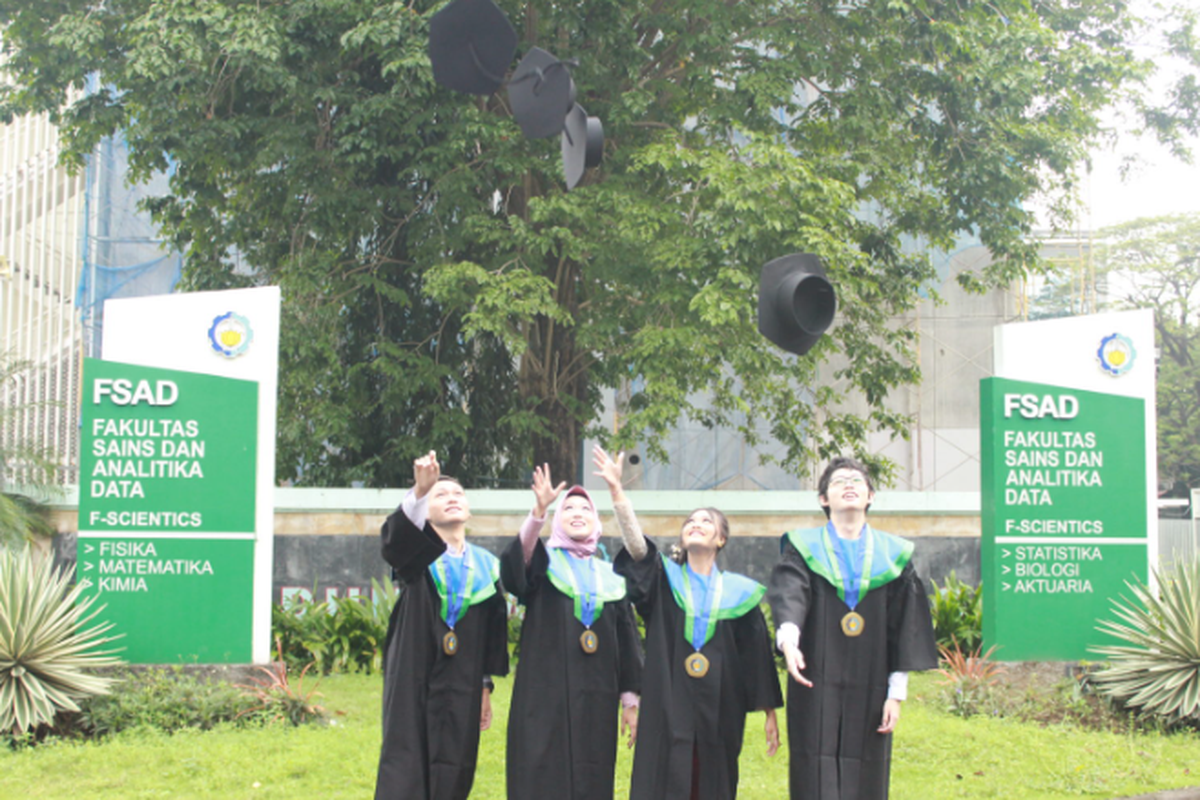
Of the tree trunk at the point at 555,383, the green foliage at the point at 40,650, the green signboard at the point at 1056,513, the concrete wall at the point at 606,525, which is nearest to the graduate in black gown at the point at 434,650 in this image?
the green foliage at the point at 40,650

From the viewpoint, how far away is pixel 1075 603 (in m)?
9.02

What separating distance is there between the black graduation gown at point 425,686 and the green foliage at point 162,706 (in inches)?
113

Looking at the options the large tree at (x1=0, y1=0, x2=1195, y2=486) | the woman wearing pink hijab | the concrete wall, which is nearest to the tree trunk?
the large tree at (x1=0, y1=0, x2=1195, y2=486)

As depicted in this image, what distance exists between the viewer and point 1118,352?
30.7 feet

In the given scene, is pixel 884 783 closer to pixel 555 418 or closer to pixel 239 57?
pixel 239 57

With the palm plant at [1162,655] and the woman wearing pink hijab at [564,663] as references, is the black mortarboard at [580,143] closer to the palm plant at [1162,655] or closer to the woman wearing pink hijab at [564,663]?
the woman wearing pink hijab at [564,663]

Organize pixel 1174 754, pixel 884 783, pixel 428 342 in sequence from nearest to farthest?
pixel 884 783, pixel 1174 754, pixel 428 342

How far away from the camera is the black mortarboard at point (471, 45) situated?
749cm

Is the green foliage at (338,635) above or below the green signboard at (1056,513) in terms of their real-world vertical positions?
below

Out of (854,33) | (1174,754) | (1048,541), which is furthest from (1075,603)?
(854,33)

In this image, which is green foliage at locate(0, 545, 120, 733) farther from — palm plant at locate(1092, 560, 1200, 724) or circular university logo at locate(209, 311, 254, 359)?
palm plant at locate(1092, 560, 1200, 724)

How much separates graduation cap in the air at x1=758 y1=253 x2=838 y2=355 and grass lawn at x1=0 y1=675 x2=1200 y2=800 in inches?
99.7

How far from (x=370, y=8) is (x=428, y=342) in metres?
4.33

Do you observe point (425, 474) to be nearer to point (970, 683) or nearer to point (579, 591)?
point (579, 591)
